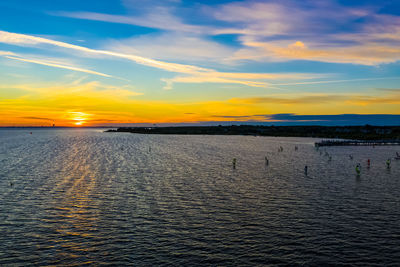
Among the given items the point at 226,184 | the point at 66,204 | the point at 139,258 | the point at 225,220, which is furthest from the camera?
the point at 226,184

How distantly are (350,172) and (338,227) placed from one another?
38277 millimetres

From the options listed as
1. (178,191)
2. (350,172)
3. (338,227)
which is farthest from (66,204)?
(350,172)

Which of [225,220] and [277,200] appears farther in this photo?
[277,200]

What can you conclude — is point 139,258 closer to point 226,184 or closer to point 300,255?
point 300,255

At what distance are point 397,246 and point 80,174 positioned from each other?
167 feet

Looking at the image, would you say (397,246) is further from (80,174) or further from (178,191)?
(80,174)

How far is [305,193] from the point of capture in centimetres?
4103

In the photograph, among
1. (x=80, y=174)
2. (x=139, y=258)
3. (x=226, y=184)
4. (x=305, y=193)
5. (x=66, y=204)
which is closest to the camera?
(x=139, y=258)

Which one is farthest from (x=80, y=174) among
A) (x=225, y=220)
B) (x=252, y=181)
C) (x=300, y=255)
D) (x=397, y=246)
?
(x=397, y=246)

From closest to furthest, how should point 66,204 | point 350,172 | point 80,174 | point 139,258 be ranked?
point 139,258 < point 66,204 < point 80,174 < point 350,172

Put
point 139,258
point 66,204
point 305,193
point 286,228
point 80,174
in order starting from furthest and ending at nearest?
1. point 80,174
2. point 305,193
3. point 66,204
4. point 286,228
5. point 139,258

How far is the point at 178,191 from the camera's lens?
42312mm

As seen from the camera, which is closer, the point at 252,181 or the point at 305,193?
the point at 305,193

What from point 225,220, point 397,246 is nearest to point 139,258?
point 225,220
